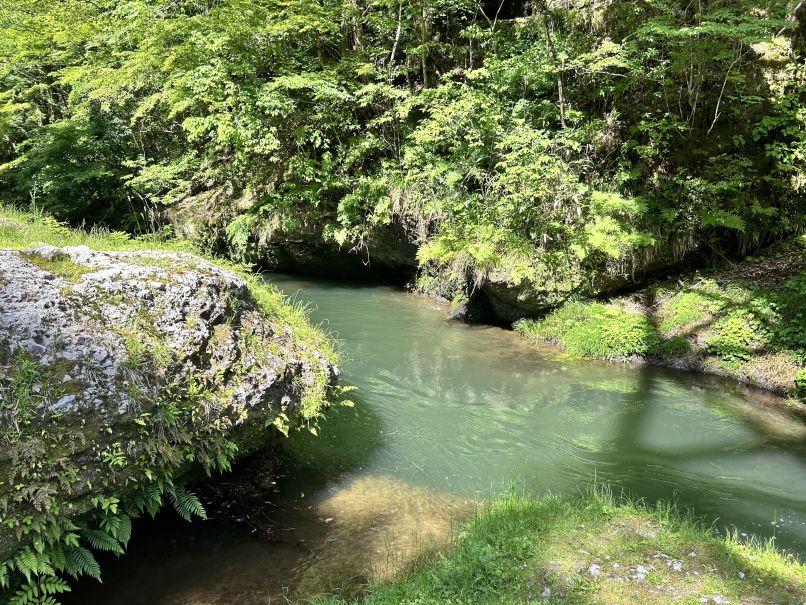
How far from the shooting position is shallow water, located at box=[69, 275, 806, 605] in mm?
4312

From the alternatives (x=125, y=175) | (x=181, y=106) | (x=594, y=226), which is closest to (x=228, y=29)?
(x=181, y=106)

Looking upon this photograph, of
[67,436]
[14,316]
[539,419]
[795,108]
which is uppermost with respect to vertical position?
[795,108]

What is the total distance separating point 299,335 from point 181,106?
1011 cm

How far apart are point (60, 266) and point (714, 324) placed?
32.6 ft

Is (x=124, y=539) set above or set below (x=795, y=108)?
below

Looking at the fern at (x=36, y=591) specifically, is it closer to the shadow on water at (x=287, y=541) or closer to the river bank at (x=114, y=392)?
the river bank at (x=114, y=392)

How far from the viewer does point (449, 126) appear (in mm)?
11945

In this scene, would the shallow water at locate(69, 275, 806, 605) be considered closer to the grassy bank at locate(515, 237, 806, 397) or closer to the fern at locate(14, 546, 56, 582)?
the grassy bank at locate(515, 237, 806, 397)

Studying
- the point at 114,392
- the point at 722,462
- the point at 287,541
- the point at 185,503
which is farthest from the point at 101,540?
the point at 722,462

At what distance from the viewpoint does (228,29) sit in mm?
12523

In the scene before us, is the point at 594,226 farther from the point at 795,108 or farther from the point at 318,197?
the point at 318,197

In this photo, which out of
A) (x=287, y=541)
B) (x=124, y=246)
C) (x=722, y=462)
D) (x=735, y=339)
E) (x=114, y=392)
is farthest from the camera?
(x=735, y=339)

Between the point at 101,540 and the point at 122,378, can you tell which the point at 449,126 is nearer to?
the point at 122,378

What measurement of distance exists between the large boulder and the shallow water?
895 mm
